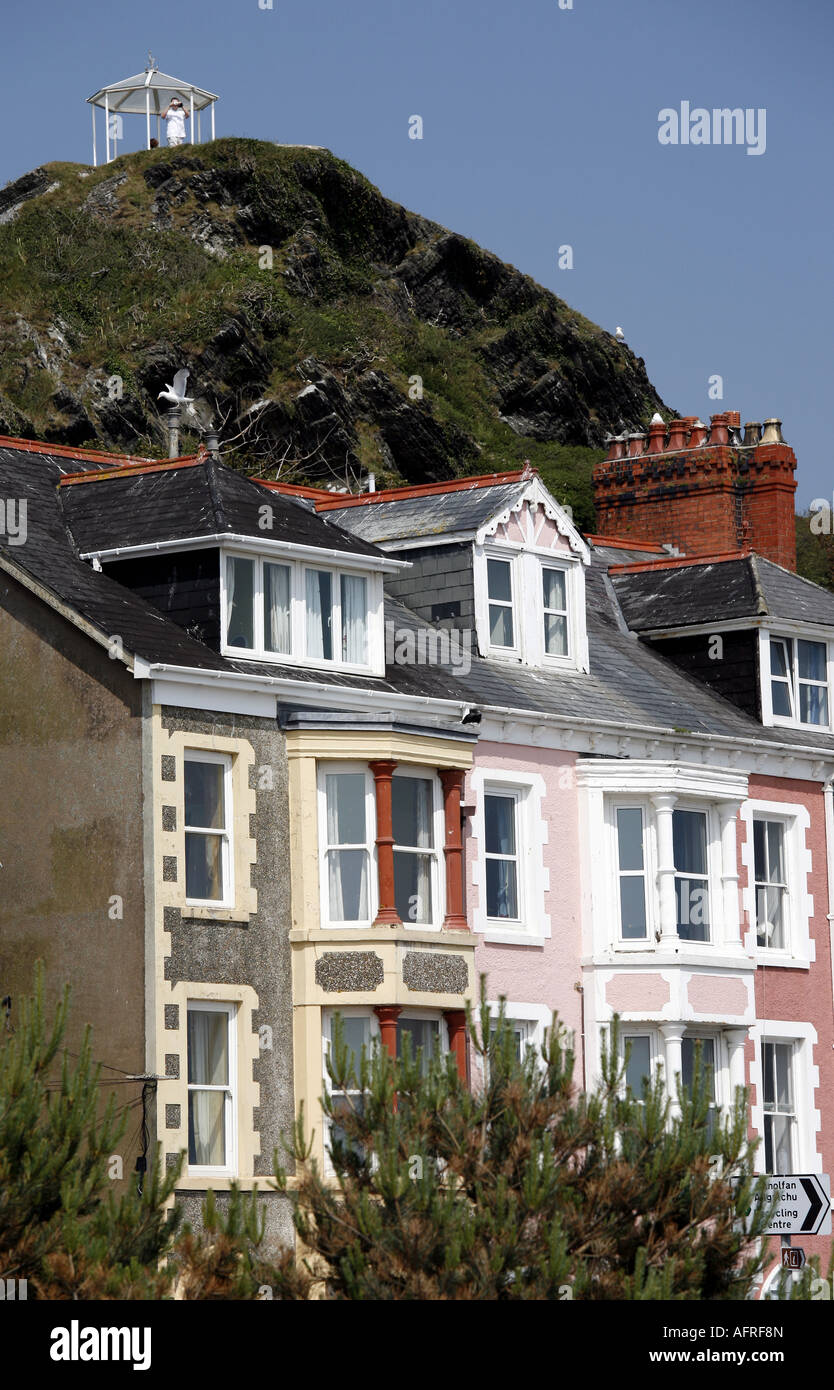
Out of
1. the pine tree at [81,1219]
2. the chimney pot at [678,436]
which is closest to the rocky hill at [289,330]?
the chimney pot at [678,436]

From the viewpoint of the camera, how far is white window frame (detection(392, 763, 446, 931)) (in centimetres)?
3148

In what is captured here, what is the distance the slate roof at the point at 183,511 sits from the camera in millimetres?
31172

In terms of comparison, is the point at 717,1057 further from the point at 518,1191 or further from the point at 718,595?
the point at 518,1191

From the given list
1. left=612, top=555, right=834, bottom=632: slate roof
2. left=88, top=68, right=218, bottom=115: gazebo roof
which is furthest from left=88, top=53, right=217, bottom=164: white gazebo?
left=612, top=555, right=834, bottom=632: slate roof

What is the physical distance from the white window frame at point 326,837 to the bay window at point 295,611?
154 centimetres

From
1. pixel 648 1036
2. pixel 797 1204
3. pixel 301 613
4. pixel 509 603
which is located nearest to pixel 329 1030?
pixel 301 613

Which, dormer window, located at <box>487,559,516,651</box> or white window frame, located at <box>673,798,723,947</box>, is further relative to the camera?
dormer window, located at <box>487,559,516,651</box>

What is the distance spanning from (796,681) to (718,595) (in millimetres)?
1740

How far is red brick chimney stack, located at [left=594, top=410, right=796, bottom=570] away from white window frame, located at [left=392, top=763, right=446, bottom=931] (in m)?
11.3

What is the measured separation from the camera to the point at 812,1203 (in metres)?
23.5

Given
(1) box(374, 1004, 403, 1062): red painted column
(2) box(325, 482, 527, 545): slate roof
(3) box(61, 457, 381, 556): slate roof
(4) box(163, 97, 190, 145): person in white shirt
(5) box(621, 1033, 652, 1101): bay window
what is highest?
(4) box(163, 97, 190, 145): person in white shirt

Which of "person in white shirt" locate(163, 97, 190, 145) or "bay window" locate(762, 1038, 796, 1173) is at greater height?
"person in white shirt" locate(163, 97, 190, 145)

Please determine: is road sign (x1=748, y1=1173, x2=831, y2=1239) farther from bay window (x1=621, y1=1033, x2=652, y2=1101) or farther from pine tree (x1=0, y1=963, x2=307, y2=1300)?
bay window (x1=621, y1=1033, x2=652, y2=1101)
